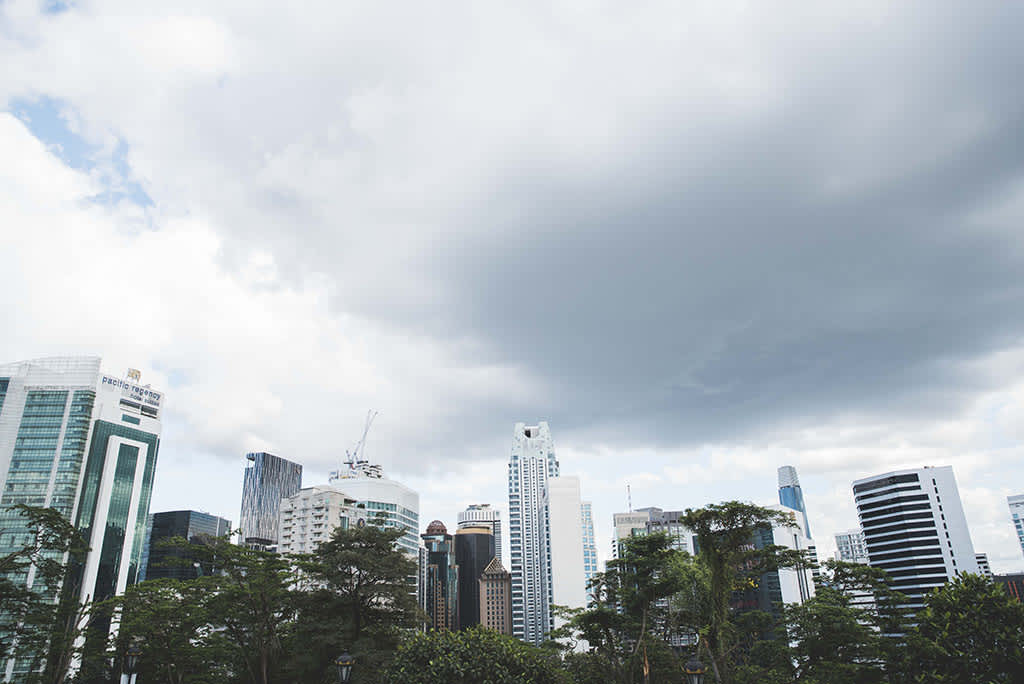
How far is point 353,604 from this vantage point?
28.9 metres

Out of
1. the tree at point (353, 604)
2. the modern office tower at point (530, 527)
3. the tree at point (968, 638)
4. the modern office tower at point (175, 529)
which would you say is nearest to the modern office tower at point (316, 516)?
the modern office tower at point (175, 529)

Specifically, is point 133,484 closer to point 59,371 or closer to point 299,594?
point 59,371

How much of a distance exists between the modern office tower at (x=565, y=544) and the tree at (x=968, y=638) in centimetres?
13613

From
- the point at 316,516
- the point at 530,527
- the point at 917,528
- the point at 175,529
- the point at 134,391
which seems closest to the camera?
the point at 917,528

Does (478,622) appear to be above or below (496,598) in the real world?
above

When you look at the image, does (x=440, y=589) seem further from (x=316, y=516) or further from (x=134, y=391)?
(x=134, y=391)

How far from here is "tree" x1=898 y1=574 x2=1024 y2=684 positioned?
18672 mm

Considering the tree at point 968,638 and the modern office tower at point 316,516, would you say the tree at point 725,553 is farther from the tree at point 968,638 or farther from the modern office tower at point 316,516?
the modern office tower at point 316,516

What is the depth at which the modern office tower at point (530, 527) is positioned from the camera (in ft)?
540

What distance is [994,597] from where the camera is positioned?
1966cm

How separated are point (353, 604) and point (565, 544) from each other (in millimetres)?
132211

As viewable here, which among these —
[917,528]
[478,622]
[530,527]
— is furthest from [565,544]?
[478,622]

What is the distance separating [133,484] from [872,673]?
350 feet

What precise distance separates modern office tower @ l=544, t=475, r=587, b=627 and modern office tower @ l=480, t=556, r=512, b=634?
134 ft
